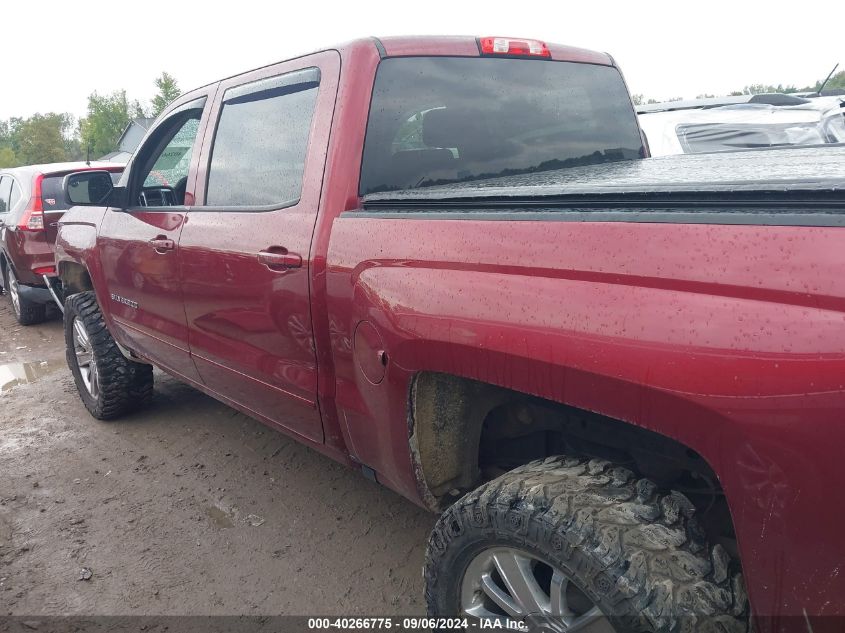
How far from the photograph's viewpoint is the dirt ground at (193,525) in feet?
8.49

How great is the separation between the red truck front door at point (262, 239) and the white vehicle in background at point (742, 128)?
4.18 m

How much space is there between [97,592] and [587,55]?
3.13m

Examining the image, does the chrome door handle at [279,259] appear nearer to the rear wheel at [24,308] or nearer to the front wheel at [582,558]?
the front wheel at [582,558]

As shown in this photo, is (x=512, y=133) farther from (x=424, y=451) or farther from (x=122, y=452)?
(x=122, y=452)

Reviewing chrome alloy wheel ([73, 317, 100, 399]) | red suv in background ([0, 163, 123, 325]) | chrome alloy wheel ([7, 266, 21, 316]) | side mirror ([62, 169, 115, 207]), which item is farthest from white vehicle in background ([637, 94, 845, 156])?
chrome alloy wheel ([7, 266, 21, 316])

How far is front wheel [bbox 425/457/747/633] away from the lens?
1415 millimetres

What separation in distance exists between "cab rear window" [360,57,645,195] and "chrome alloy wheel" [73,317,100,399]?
9.54 ft

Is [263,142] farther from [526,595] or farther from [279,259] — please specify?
[526,595]

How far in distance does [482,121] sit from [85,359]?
134 inches

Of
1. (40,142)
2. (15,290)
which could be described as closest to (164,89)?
(40,142)

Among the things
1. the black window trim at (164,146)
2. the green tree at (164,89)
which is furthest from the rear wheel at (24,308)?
the green tree at (164,89)

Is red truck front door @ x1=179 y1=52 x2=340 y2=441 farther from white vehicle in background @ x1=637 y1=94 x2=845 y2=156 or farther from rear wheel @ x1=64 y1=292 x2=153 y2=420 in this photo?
white vehicle in background @ x1=637 y1=94 x2=845 y2=156

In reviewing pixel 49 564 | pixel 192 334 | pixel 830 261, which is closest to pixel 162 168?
pixel 192 334

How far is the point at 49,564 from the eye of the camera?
9.39 ft
